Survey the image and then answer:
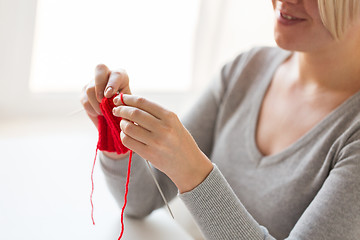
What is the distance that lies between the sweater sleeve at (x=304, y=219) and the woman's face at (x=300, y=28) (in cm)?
27

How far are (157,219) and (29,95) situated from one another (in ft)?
2.77

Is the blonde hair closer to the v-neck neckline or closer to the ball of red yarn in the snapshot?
the v-neck neckline

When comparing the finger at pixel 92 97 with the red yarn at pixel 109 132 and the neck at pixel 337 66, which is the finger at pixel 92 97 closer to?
the red yarn at pixel 109 132

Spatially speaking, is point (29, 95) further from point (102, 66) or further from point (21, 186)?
point (102, 66)

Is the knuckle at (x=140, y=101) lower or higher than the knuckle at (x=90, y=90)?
higher

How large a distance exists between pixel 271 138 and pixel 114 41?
87 cm

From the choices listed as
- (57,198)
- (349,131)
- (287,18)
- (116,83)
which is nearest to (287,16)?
(287,18)

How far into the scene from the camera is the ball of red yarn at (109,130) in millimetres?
956

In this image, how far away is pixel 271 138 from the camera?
1222 mm

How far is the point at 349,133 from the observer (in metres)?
1.06

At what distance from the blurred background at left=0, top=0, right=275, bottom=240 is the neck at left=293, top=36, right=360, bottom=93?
1.55 feet

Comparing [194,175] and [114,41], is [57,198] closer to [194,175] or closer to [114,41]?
[194,175]

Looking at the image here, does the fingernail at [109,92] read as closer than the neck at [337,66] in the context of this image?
Yes

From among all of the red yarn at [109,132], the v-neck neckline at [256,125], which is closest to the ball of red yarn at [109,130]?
the red yarn at [109,132]
